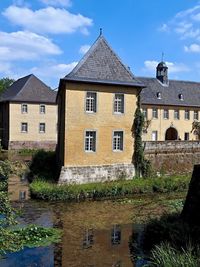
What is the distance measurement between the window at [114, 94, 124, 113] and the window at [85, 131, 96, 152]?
2.22 metres

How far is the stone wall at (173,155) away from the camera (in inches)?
971

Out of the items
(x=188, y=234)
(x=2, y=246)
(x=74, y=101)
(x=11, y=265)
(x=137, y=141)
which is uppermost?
(x=74, y=101)

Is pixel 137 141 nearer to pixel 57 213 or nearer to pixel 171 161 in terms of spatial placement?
pixel 171 161

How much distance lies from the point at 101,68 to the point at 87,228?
11.3 metres

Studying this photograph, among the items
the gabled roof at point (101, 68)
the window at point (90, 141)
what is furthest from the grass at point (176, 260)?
the gabled roof at point (101, 68)

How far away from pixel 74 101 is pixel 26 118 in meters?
23.6

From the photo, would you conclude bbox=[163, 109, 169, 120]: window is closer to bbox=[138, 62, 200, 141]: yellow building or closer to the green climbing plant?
bbox=[138, 62, 200, 141]: yellow building

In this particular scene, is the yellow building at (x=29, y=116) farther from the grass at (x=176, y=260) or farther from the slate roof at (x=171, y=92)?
the grass at (x=176, y=260)

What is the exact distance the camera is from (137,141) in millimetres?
23094

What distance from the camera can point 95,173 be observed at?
21.7 metres

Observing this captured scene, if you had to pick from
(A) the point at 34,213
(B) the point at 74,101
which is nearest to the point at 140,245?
(A) the point at 34,213

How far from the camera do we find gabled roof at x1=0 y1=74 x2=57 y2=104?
4294 cm

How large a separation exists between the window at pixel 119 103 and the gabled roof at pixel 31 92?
74.2ft

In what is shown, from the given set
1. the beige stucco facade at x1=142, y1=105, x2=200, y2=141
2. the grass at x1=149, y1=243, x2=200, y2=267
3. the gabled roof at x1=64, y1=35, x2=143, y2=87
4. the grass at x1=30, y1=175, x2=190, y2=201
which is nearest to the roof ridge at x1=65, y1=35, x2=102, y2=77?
the gabled roof at x1=64, y1=35, x2=143, y2=87
